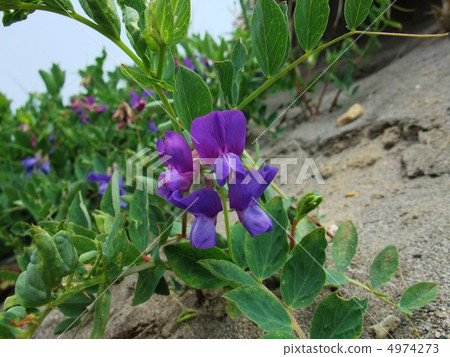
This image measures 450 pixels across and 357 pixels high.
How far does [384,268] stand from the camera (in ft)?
2.31

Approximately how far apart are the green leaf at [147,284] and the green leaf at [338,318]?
0.25 metres

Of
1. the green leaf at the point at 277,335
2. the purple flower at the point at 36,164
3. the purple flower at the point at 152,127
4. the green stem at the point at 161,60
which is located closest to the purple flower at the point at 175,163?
the green stem at the point at 161,60

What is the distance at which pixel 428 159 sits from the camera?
113 cm

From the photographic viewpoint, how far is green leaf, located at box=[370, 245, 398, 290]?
2.29ft

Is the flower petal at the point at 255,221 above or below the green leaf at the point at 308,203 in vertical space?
above

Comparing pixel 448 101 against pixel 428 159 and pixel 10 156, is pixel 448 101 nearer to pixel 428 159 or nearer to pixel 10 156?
pixel 428 159

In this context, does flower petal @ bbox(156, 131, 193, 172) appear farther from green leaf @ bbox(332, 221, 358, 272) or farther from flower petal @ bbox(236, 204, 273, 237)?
green leaf @ bbox(332, 221, 358, 272)

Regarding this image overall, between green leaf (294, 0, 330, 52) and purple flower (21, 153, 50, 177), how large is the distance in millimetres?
1314

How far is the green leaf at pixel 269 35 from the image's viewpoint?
0.63 metres

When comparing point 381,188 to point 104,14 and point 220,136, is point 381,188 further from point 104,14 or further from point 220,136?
point 104,14

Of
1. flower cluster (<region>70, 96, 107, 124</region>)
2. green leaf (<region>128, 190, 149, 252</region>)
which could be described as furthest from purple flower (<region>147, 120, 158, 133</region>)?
green leaf (<region>128, 190, 149, 252</region>)

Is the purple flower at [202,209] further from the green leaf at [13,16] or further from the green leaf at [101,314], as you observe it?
the green leaf at [13,16]
